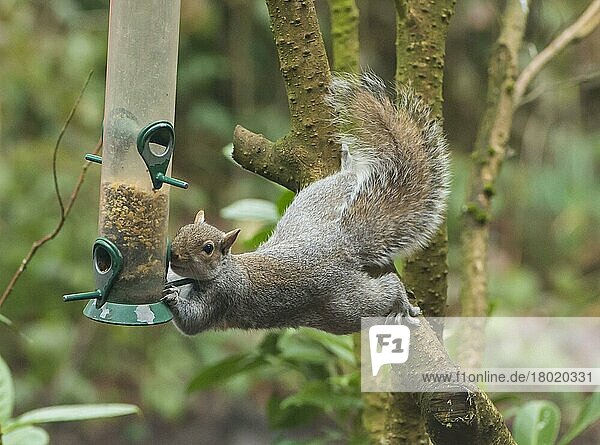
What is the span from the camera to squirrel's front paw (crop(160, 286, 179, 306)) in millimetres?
1371

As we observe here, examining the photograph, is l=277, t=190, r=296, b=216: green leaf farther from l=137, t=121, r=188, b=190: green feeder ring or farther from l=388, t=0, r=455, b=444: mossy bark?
l=137, t=121, r=188, b=190: green feeder ring

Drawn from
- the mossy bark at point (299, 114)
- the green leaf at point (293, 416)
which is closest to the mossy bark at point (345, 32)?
the mossy bark at point (299, 114)

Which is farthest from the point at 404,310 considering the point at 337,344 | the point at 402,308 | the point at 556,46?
the point at 556,46

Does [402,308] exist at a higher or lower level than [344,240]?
lower

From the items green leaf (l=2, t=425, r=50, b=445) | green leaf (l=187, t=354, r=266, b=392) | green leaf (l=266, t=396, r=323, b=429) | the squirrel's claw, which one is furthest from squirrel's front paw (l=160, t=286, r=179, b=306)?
green leaf (l=266, t=396, r=323, b=429)

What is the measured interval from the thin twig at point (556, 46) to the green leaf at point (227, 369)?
0.77 meters

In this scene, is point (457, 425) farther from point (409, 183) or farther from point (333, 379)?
point (333, 379)

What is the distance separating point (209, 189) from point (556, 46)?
2.58 meters

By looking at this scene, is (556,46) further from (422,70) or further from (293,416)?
(293,416)

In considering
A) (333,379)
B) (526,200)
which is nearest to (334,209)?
(333,379)

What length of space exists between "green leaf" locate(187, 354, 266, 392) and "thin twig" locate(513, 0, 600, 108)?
769mm

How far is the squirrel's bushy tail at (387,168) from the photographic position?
58.8 inches

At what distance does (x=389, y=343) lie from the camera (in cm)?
149

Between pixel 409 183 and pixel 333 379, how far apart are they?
0.53 meters
